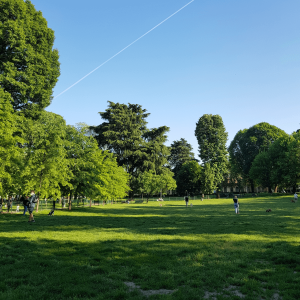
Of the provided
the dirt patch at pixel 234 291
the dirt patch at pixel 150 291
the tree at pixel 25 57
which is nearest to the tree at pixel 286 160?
the tree at pixel 25 57

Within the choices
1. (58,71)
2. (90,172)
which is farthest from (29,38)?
(90,172)

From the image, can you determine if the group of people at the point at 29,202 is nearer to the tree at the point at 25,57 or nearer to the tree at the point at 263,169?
the tree at the point at 25,57

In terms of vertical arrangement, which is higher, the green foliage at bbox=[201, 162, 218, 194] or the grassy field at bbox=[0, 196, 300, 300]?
the green foliage at bbox=[201, 162, 218, 194]

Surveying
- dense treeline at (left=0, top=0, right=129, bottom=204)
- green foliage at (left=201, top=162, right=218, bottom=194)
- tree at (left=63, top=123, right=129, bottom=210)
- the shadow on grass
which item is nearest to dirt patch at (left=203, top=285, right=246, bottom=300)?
the shadow on grass

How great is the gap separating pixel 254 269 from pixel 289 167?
5882 cm

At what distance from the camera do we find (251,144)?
76938 millimetres

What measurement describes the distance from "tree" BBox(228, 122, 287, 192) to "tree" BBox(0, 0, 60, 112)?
204ft

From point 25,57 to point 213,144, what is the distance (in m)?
49.4

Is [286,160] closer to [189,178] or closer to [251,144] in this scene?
[251,144]

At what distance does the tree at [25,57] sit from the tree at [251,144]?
62129mm

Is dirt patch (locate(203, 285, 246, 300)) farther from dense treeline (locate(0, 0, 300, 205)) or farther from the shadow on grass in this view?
dense treeline (locate(0, 0, 300, 205))

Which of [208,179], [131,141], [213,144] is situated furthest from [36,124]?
[213,144]

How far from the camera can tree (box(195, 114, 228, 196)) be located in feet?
214

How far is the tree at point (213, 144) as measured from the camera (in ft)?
214
